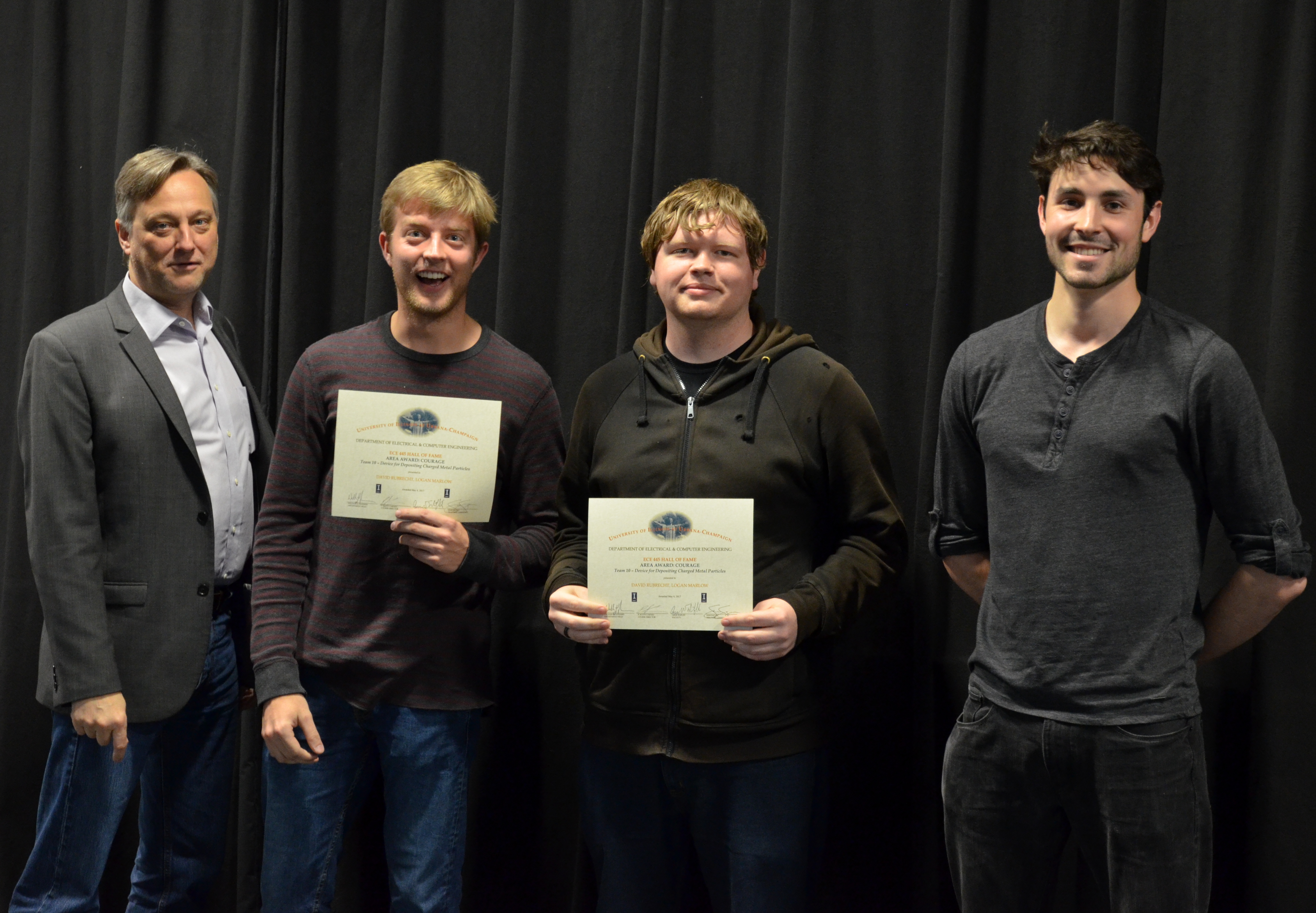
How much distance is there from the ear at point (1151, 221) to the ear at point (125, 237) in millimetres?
2021

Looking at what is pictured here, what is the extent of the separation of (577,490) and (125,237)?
1137 mm

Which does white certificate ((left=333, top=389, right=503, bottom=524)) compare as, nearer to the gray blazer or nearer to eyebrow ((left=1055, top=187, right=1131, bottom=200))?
the gray blazer

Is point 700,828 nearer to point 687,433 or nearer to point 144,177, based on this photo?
point 687,433

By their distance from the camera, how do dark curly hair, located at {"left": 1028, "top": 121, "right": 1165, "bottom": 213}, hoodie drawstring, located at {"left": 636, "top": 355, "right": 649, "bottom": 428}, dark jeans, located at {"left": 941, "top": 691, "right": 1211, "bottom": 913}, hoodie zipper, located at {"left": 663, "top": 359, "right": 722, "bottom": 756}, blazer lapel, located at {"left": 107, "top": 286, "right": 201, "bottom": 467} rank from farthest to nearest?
blazer lapel, located at {"left": 107, "top": 286, "right": 201, "bottom": 467}, hoodie drawstring, located at {"left": 636, "top": 355, "right": 649, "bottom": 428}, hoodie zipper, located at {"left": 663, "top": 359, "right": 722, "bottom": 756}, dark curly hair, located at {"left": 1028, "top": 121, "right": 1165, "bottom": 213}, dark jeans, located at {"left": 941, "top": 691, "right": 1211, "bottom": 913}

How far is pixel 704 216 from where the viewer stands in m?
2.07

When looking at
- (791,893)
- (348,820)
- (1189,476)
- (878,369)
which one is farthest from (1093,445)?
(348,820)

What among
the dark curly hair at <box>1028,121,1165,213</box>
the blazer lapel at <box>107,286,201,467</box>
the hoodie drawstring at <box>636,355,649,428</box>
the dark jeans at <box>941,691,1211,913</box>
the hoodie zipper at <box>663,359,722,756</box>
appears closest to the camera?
the dark jeans at <box>941,691,1211,913</box>

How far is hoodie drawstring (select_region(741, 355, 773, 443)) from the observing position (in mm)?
2039

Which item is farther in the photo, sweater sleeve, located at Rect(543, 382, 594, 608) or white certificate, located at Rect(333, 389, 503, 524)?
sweater sleeve, located at Rect(543, 382, 594, 608)

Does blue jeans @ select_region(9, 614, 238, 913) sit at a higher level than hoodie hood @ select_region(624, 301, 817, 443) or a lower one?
lower

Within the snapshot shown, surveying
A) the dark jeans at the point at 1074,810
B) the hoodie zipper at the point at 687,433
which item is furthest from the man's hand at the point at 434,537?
the dark jeans at the point at 1074,810

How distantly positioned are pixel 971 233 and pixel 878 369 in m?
0.37

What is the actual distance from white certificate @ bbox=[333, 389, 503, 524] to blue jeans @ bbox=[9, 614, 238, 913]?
53cm

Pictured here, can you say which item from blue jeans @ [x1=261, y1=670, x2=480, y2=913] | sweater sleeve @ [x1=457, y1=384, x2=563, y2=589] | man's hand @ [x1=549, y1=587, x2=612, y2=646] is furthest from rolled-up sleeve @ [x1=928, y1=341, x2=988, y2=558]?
blue jeans @ [x1=261, y1=670, x2=480, y2=913]
